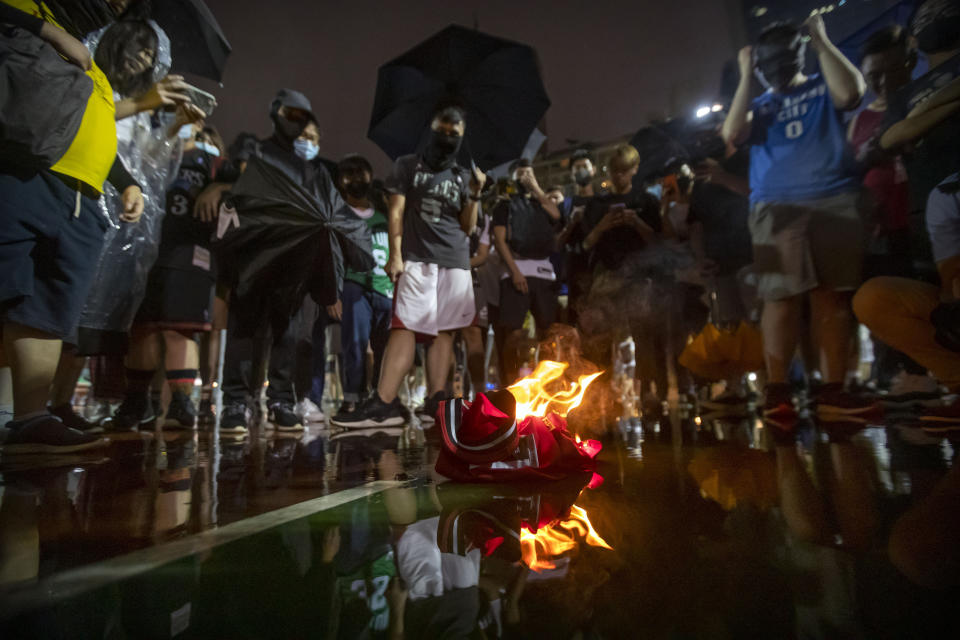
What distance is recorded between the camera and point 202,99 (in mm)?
3008

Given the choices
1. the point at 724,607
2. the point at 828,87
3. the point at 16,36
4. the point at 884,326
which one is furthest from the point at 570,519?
the point at 828,87

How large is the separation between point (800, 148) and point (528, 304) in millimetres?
2277

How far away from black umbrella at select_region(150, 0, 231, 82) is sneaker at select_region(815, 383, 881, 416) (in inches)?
184

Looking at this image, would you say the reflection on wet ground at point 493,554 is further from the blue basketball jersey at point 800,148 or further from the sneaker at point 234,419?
the blue basketball jersey at point 800,148

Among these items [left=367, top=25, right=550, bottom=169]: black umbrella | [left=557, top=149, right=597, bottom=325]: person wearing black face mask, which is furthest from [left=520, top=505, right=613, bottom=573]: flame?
[left=367, top=25, right=550, bottom=169]: black umbrella

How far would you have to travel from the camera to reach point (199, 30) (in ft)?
11.2

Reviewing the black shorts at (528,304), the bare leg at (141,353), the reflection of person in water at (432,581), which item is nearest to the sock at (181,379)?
the bare leg at (141,353)

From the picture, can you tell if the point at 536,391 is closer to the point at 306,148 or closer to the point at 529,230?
the point at 529,230

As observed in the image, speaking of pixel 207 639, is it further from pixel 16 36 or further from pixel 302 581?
pixel 16 36

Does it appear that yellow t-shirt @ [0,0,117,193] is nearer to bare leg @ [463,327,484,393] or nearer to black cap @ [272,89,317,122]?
black cap @ [272,89,317,122]

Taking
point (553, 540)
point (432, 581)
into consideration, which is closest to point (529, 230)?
point (553, 540)

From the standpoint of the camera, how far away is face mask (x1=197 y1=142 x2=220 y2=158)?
3910 millimetres

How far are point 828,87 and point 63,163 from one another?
434 cm

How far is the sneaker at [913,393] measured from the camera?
142 inches
